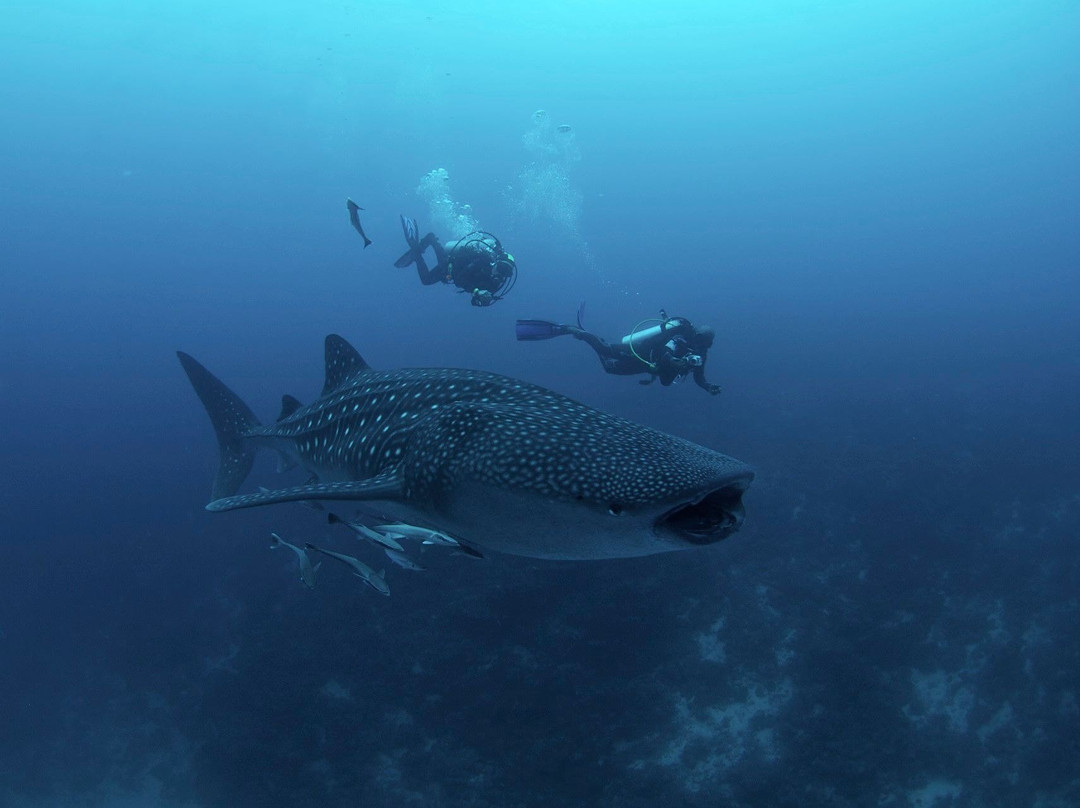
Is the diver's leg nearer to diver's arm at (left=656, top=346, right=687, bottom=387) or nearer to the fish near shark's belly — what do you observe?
diver's arm at (left=656, top=346, right=687, bottom=387)

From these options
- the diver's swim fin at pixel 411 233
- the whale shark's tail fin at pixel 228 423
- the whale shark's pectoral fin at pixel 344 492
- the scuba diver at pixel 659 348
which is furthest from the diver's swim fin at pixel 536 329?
the whale shark's pectoral fin at pixel 344 492

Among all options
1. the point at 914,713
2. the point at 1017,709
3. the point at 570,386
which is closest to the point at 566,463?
the point at 914,713

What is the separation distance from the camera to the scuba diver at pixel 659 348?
12.0 meters

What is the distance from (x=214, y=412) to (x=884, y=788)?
38.8ft

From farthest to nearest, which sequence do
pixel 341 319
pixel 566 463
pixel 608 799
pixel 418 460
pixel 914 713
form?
pixel 341 319, pixel 914 713, pixel 608 799, pixel 418 460, pixel 566 463

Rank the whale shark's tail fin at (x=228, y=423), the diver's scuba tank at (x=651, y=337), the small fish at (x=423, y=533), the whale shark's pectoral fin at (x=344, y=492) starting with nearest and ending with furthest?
1. the whale shark's pectoral fin at (x=344, y=492)
2. the small fish at (x=423, y=533)
3. the whale shark's tail fin at (x=228, y=423)
4. the diver's scuba tank at (x=651, y=337)

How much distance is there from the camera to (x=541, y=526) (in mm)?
2799

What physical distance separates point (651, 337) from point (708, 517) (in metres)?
10.8

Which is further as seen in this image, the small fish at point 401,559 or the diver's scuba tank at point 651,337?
the diver's scuba tank at point 651,337

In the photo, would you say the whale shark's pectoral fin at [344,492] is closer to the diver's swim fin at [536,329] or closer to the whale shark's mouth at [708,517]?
the whale shark's mouth at [708,517]

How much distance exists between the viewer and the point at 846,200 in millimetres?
138125

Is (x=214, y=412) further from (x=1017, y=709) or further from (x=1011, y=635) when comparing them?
(x=1011, y=635)

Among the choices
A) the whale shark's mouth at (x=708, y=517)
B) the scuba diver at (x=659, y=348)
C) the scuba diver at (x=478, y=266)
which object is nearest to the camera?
the whale shark's mouth at (x=708, y=517)

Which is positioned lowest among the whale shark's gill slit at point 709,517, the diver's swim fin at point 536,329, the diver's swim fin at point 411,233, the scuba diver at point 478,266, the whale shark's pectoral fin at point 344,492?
the whale shark's pectoral fin at point 344,492
